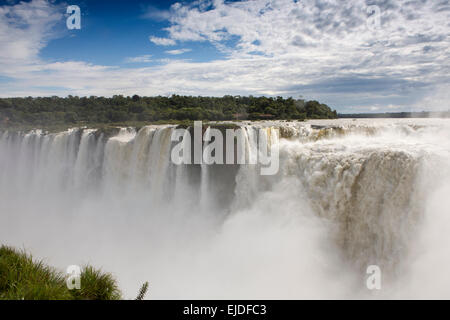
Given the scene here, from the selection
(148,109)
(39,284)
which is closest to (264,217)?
(39,284)

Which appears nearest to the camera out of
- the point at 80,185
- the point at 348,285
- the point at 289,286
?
the point at 348,285

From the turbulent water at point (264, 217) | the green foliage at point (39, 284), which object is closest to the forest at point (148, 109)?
the turbulent water at point (264, 217)

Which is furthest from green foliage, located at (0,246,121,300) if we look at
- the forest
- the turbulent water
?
the forest

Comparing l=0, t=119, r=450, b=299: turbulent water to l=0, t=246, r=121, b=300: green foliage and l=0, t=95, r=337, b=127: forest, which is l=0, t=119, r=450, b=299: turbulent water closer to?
l=0, t=246, r=121, b=300: green foliage

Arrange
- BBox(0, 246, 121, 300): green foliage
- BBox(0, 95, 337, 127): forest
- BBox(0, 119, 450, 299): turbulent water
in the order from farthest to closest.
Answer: BBox(0, 95, 337, 127): forest → BBox(0, 119, 450, 299): turbulent water → BBox(0, 246, 121, 300): green foliage

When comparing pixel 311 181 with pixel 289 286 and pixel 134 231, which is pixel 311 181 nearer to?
pixel 289 286

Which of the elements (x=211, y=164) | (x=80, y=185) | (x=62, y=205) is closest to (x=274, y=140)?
(x=211, y=164)

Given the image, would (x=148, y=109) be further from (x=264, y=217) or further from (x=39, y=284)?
(x=39, y=284)
